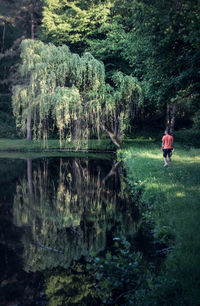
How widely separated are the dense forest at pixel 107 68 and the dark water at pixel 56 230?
5.01 meters

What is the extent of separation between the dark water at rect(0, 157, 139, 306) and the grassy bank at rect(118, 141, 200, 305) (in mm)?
781

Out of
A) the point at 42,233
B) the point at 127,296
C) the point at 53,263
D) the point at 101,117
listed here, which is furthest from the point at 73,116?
the point at 127,296

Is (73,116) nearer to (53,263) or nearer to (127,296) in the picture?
(53,263)

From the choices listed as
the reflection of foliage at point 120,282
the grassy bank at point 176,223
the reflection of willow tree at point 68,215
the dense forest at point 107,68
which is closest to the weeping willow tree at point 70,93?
the dense forest at point 107,68

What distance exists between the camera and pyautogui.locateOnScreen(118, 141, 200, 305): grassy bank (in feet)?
12.5

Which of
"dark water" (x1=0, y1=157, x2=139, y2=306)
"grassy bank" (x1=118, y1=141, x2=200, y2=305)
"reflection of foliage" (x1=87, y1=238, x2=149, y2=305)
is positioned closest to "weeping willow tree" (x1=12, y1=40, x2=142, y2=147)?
"dark water" (x1=0, y1=157, x2=139, y2=306)

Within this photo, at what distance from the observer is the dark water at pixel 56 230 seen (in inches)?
191

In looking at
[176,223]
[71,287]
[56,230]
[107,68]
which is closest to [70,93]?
[107,68]

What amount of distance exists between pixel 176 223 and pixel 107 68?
22205mm

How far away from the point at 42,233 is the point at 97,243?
1.52m

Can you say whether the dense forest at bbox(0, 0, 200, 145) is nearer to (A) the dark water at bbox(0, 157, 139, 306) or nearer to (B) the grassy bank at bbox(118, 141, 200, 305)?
(B) the grassy bank at bbox(118, 141, 200, 305)

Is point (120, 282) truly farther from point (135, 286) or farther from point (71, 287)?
point (71, 287)

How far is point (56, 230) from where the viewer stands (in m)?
7.44

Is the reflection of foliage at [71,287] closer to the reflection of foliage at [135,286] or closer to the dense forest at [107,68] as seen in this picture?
the reflection of foliage at [135,286]
